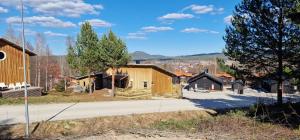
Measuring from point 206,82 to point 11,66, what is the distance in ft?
143

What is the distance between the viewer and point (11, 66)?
3366 centimetres

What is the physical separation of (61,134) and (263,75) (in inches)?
567

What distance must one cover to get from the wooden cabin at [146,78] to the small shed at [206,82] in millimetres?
21965

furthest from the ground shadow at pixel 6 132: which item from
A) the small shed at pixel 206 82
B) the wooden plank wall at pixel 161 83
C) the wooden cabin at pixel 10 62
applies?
the small shed at pixel 206 82

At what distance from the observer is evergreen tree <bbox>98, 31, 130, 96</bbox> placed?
124ft

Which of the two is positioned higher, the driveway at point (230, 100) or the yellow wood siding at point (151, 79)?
the yellow wood siding at point (151, 79)

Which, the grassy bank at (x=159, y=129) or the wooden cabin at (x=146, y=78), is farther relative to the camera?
the wooden cabin at (x=146, y=78)

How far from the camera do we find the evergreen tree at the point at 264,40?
72.4 feet

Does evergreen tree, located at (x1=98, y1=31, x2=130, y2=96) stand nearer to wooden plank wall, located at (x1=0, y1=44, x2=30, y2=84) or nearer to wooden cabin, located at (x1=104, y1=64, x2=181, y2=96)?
wooden cabin, located at (x1=104, y1=64, x2=181, y2=96)

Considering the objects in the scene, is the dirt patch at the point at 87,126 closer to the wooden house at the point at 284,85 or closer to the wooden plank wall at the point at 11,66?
the wooden house at the point at 284,85

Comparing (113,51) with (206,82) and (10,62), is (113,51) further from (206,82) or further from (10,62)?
(206,82)

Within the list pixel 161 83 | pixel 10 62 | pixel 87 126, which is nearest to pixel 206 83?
pixel 161 83

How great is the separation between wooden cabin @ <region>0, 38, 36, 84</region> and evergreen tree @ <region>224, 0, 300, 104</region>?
20.9 meters

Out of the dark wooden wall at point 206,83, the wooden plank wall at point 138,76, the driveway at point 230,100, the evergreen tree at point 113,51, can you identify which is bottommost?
the driveway at point 230,100
